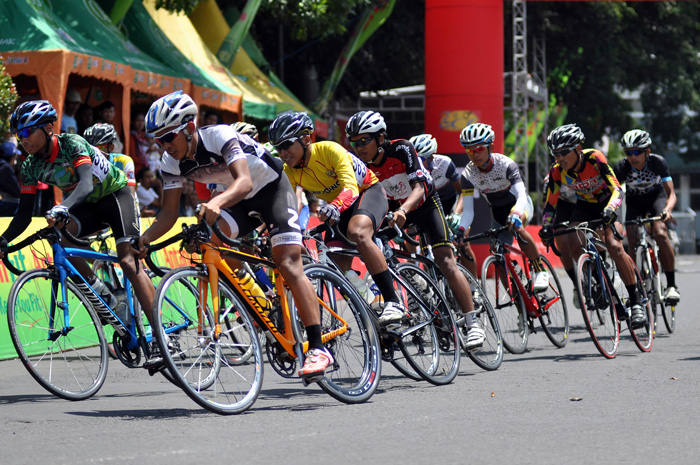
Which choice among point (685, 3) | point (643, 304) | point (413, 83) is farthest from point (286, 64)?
point (643, 304)

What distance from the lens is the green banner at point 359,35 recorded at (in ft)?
84.1

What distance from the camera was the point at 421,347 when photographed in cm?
793

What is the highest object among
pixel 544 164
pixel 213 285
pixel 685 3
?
pixel 685 3

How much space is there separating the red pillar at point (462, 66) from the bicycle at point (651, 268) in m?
10.4

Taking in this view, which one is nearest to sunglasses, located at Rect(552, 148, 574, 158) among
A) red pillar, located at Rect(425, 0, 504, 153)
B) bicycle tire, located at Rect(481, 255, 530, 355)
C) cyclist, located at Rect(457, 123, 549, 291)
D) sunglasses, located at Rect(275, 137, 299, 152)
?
cyclist, located at Rect(457, 123, 549, 291)

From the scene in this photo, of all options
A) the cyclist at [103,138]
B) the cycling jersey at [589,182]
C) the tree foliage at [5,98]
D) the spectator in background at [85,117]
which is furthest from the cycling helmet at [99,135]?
the spectator in background at [85,117]

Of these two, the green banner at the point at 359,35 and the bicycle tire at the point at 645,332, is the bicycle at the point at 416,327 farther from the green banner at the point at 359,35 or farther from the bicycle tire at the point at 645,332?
the green banner at the point at 359,35

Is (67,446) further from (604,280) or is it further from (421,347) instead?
(604,280)

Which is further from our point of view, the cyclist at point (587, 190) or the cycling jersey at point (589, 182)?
the cycling jersey at point (589, 182)

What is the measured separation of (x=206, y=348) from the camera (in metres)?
6.33

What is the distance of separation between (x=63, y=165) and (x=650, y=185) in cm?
702

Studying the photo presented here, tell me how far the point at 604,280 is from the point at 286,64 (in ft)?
66.2

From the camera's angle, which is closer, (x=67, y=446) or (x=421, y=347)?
(x=67, y=446)

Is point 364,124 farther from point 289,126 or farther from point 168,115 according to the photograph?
point 168,115
